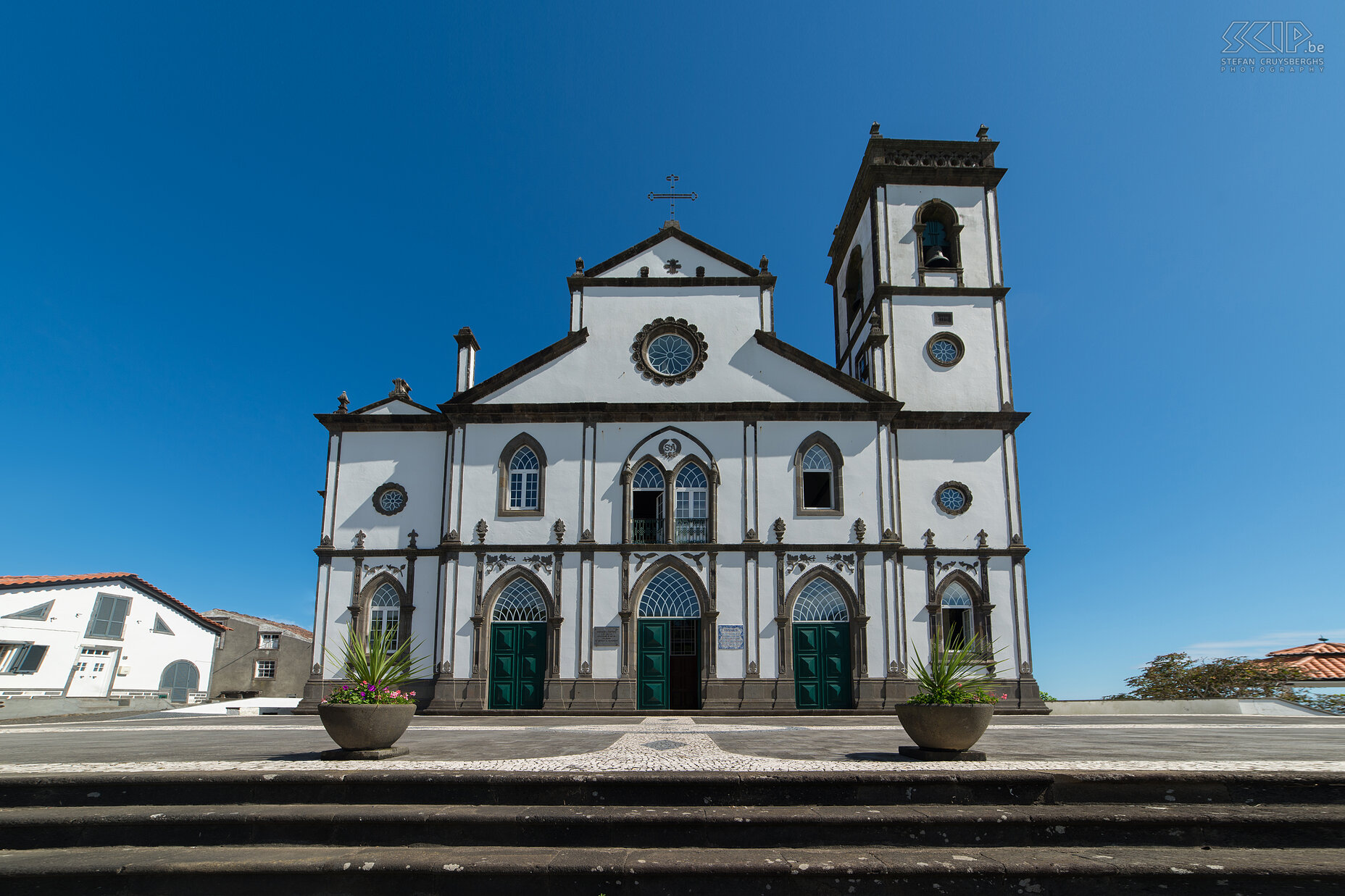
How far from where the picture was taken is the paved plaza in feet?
24.6

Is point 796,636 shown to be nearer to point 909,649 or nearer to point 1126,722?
point 909,649

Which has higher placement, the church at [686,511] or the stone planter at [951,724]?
the church at [686,511]

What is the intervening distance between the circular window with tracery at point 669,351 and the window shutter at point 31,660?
83.1 feet

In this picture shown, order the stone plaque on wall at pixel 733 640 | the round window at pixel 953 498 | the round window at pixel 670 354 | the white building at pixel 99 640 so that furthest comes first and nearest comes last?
the white building at pixel 99 640 < the round window at pixel 670 354 < the round window at pixel 953 498 < the stone plaque on wall at pixel 733 640

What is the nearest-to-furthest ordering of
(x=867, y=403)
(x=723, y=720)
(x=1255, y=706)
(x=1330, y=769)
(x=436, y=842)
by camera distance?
1. (x=436, y=842)
2. (x=1330, y=769)
3. (x=723, y=720)
4. (x=1255, y=706)
5. (x=867, y=403)

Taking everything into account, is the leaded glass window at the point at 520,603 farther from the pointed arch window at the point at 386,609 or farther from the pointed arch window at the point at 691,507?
the pointed arch window at the point at 691,507

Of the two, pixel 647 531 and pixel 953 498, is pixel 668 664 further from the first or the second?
pixel 953 498

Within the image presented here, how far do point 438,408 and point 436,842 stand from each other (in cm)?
1756

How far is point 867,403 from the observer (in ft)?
71.4

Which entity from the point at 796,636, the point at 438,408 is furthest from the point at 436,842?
the point at 438,408

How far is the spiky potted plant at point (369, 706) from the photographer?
317 inches

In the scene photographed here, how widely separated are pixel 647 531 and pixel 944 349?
33.9 ft

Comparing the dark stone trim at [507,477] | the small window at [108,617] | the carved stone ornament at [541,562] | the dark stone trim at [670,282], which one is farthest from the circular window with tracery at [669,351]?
the small window at [108,617]

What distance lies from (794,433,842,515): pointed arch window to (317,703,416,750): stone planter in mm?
14602
